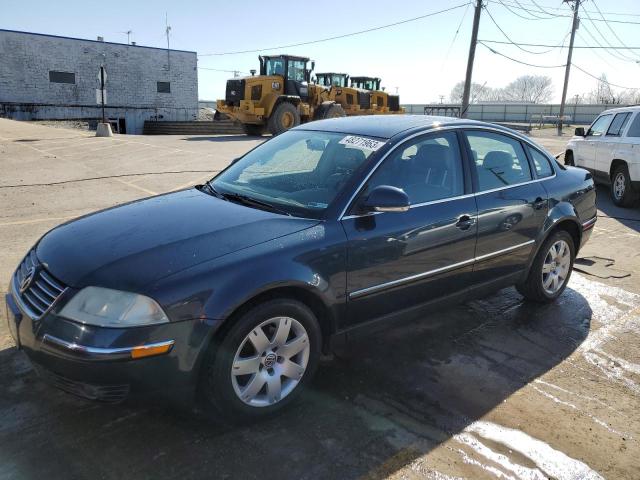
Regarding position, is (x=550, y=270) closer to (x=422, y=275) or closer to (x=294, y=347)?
(x=422, y=275)

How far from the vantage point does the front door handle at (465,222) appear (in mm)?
3631

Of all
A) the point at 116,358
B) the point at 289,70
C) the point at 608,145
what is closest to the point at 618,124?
the point at 608,145

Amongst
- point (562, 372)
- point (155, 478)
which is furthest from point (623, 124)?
point (155, 478)

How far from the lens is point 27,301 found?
2.70 metres

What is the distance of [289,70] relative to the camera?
22.2 m

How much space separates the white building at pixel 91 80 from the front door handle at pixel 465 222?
33.9 m

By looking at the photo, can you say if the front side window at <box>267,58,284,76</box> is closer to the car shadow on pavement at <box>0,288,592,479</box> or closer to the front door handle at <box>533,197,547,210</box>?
the front door handle at <box>533,197,547,210</box>

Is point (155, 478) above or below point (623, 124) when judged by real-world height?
below

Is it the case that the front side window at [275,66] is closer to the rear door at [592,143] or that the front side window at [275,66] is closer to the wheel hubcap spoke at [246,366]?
→ the rear door at [592,143]

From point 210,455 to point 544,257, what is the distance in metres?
3.26

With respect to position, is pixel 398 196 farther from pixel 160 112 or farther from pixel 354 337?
pixel 160 112

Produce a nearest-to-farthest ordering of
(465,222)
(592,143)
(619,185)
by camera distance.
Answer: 1. (465,222)
2. (619,185)
3. (592,143)

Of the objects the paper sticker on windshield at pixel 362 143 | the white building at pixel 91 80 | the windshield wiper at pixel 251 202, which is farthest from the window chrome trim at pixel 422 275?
the white building at pixel 91 80

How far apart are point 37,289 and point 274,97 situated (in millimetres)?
19628
